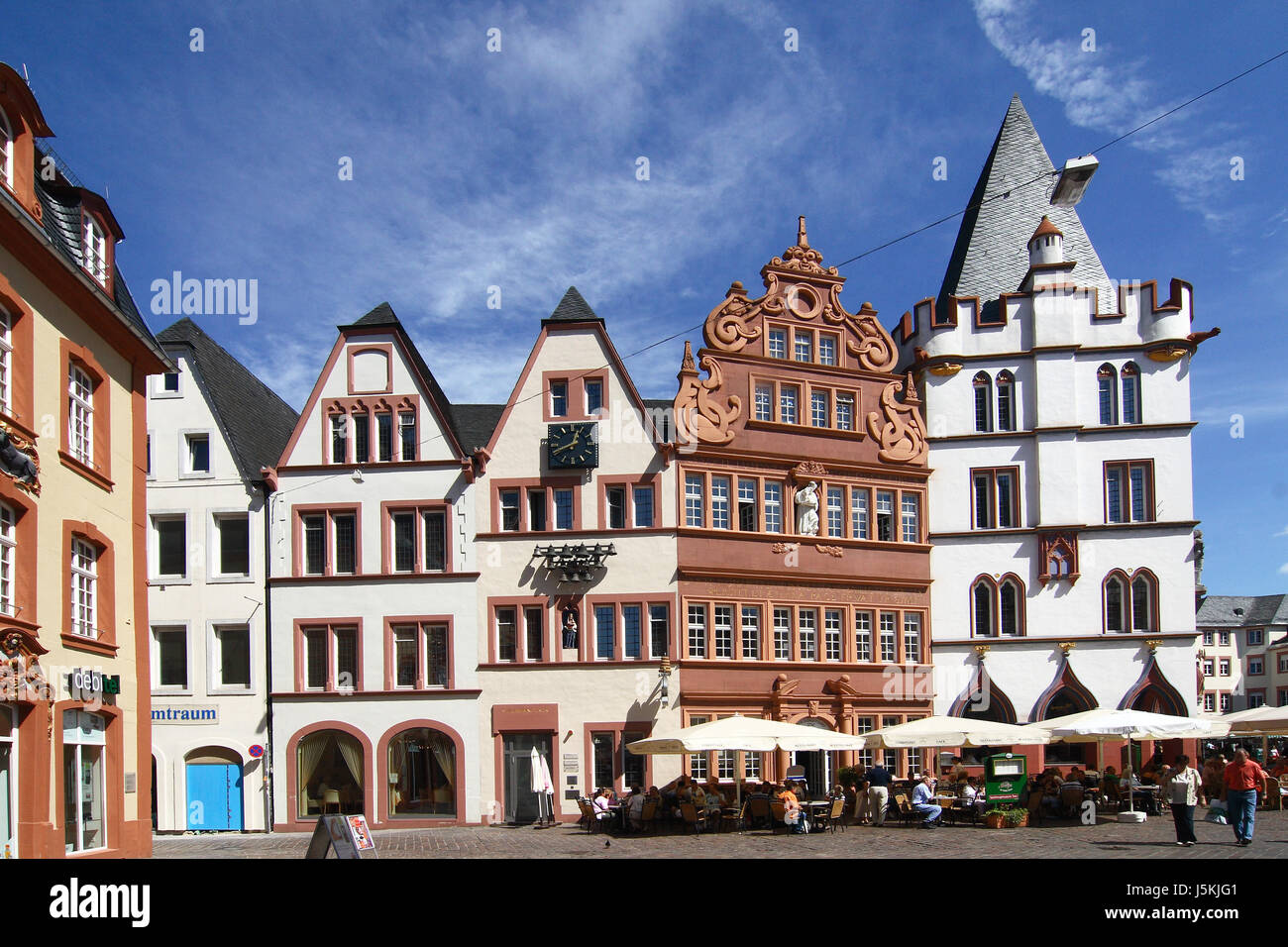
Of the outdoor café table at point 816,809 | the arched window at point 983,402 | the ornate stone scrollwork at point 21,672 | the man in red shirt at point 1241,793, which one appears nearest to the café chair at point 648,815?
the outdoor café table at point 816,809

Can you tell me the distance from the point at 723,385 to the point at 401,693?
1214 centimetres

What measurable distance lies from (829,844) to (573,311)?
17839mm

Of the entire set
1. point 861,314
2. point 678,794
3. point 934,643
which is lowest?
point 678,794

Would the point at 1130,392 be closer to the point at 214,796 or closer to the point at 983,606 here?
the point at 983,606

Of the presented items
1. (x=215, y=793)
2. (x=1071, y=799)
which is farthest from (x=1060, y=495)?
(x=215, y=793)

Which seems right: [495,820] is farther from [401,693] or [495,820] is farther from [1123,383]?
[1123,383]

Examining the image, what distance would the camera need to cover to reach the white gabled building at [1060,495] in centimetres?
3806

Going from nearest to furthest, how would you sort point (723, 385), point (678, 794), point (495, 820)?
1. point (678, 794)
2. point (495, 820)
3. point (723, 385)

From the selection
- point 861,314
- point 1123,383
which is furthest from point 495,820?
point 1123,383

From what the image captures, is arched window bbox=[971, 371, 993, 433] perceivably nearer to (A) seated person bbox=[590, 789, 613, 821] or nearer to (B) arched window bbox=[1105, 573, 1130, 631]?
(B) arched window bbox=[1105, 573, 1130, 631]

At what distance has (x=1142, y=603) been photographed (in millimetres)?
38531

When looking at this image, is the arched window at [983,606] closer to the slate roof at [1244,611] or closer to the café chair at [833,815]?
the café chair at [833,815]
